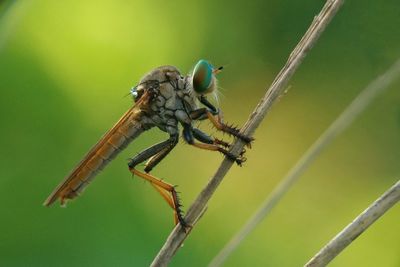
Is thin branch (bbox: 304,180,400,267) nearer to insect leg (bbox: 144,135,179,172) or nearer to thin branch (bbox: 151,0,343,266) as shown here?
thin branch (bbox: 151,0,343,266)

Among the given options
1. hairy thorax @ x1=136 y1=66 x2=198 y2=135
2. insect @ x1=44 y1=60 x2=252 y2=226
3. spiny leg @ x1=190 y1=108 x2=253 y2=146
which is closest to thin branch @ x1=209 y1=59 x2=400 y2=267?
spiny leg @ x1=190 y1=108 x2=253 y2=146

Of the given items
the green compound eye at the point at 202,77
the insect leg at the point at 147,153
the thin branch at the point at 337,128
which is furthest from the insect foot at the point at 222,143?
the thin branch at the point at 337,128

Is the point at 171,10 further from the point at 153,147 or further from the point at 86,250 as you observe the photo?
the point at 86,250

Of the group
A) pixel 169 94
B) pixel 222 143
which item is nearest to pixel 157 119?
pixel 169 94

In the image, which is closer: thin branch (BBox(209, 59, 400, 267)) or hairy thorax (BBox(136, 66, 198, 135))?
thin branch (BBox(209, 59, 400, 267))

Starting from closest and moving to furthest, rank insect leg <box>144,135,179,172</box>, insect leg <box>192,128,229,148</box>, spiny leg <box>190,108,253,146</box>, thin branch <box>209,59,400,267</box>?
thin branch <box>209,59,400,267</box>, spiny leg <box>190,108,253,146</box>, insect leg <box>192,128,229,148</box>, insect leg <box>144,135,179,172</box>

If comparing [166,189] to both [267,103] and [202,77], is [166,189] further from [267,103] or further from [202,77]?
[267,103]
